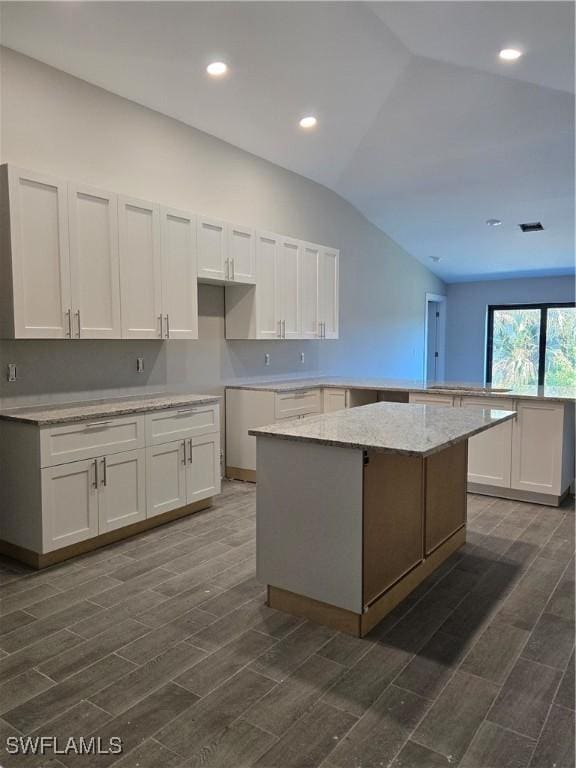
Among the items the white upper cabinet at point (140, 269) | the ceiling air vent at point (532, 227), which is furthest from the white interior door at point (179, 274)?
the ceiling air vent at point (532, 227)

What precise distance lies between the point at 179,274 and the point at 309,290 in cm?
176

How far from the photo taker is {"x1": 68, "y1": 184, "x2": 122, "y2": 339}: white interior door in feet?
11.1

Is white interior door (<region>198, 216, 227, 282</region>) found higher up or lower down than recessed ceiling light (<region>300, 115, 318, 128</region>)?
lower down

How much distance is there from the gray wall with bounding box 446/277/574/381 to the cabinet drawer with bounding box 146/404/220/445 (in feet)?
21.4

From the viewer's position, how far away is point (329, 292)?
19.1ft

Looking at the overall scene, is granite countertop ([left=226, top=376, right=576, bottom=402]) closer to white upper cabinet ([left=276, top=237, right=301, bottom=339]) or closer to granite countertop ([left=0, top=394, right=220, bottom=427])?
white upper cabinet ([left=276, top=237, right=301, bottom=339])

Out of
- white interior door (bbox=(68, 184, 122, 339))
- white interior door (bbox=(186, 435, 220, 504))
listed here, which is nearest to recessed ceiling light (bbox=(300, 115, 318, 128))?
white interior door (bbox=(68, 184, 122, 339))

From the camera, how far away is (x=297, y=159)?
17.8 ft

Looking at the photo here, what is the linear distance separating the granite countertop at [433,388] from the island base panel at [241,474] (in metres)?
0.75

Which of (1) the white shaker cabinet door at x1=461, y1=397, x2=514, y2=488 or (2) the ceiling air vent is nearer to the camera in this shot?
(1) the white shaker cabinet door at x1=461, y1=397, x2=514, y2=488

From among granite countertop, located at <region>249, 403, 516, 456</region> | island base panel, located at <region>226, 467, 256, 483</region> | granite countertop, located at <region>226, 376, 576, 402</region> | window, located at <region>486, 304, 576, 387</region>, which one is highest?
window, located at <region>486, 304, 576, 387</region>

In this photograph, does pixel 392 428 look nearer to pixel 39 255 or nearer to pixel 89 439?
pixel 89 439

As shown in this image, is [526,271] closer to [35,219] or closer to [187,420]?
[187,420]

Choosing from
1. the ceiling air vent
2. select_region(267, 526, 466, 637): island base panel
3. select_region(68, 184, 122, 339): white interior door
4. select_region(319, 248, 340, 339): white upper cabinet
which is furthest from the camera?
the ceiling air vent
